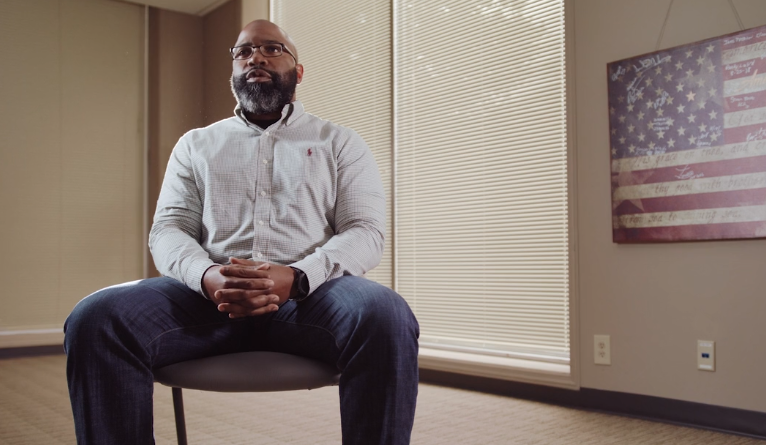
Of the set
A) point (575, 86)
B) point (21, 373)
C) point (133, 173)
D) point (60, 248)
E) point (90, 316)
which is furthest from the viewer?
point (133, 173)

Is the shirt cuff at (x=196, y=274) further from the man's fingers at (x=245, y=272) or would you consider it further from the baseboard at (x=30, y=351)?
the baseboard at (x=30, y=351)

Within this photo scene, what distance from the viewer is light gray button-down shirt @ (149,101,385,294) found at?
4.96ft

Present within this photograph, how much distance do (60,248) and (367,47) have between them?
8.73 feet

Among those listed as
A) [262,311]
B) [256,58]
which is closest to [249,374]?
[262,311]

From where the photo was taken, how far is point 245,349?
4.64 ft

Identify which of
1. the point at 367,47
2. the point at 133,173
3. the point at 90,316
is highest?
the point at 367,47

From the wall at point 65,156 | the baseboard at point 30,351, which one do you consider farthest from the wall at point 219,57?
the baseboard at point 30,351

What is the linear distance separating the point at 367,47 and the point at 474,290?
1.55m

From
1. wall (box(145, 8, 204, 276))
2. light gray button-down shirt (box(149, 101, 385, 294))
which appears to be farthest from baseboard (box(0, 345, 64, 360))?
light gray button-down shirt (box(149, 101, 385, 294))

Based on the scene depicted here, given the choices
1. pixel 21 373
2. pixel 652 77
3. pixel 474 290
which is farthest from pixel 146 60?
pixel 652 77

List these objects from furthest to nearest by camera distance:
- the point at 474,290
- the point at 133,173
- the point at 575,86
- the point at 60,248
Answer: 1. the point at 133,173
2. the point at 60,248
3. the point at 474,290
4. the point at 575,86

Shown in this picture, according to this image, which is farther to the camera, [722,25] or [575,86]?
[575,86]

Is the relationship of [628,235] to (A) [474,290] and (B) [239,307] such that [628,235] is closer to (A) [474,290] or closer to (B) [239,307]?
(A) [474,290]

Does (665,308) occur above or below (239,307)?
below
